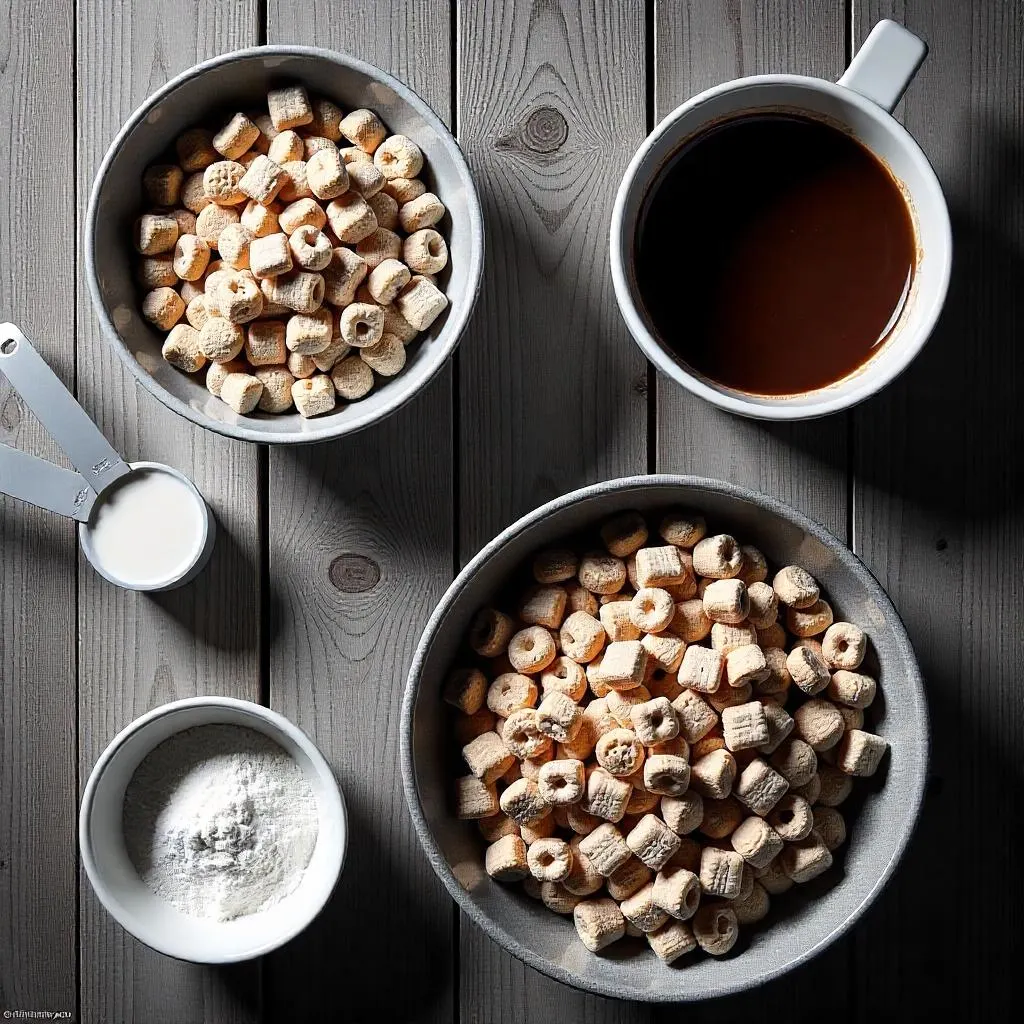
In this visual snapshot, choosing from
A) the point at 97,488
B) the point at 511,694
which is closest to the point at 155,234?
the point at 97,488

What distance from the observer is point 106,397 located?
0.87 m

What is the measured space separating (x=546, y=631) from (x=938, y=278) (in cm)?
39

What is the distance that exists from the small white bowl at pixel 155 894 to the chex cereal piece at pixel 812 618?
14.5 inches

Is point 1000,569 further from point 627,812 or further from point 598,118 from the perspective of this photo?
point 598,118

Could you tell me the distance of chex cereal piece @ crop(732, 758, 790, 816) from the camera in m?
0.70

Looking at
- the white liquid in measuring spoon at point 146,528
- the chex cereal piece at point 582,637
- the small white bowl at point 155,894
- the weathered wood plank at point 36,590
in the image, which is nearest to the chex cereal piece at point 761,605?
the chex cereal piece at point 582,637

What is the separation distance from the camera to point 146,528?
0.83m

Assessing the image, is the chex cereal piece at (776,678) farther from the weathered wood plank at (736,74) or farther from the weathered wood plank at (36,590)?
the weathered wood plank at (36,590)

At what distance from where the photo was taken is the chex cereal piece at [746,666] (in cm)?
70

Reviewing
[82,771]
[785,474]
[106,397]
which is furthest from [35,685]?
[785,474]

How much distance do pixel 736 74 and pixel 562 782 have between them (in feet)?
1.96

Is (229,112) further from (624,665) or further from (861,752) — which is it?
(861,752)

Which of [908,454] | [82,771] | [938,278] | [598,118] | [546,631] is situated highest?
[598,118]

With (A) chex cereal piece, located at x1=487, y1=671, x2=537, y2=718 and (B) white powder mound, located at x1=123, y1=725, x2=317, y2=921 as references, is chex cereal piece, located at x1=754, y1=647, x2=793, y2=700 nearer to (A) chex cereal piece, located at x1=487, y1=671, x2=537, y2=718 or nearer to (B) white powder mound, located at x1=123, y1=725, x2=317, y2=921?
(A) chex cereal piece, located at x1=487, y1=671, x2=537, y2=718
